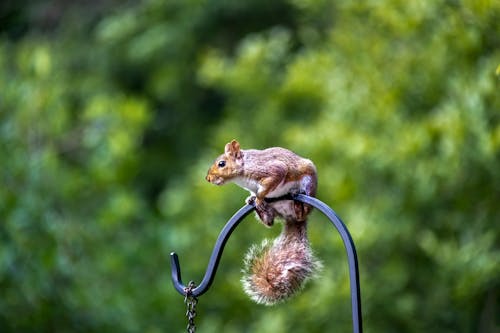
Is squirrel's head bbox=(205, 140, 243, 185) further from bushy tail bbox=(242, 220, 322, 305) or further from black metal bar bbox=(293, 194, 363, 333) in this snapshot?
black metal bar bbox=(293, 194, 363, 333)

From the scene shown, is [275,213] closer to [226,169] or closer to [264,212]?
[264,212]

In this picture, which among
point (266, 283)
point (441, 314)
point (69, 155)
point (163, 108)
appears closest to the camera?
point (266, 283)

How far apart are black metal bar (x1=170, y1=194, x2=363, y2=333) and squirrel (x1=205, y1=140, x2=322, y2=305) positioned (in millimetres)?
44

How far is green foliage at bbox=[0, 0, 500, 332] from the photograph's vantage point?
3.71 meters

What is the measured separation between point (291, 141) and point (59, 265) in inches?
57.2

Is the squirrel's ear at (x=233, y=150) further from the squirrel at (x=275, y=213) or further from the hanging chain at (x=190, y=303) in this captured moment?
the hanging chain at (x=190, y=303)

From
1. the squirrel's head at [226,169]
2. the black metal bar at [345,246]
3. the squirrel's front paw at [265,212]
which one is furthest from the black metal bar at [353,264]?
the squirrel's head at [226,169]

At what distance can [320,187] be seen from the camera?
4.54 m

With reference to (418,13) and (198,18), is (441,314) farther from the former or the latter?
(198,18)

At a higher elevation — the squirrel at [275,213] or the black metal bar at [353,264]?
the squirrel at [275,213]

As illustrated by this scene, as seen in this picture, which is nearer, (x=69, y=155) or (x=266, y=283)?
(x=266, y=283)

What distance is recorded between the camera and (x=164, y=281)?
509cm

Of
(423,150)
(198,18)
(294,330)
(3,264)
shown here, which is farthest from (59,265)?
(198,18)

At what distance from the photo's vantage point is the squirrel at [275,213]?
1.95 meters
